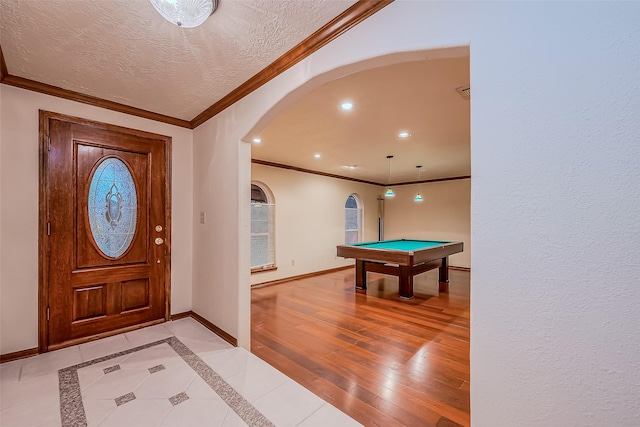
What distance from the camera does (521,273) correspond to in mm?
1030

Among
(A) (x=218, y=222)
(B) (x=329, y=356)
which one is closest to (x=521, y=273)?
(B) (x=329, y=356)

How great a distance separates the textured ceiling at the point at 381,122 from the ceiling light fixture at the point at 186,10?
3.87 ft

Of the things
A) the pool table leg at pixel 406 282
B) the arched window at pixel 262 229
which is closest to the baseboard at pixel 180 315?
the arched window at pixel 262 229

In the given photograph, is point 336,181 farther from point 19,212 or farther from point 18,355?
point 18,355

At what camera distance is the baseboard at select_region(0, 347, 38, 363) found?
236 centimetres

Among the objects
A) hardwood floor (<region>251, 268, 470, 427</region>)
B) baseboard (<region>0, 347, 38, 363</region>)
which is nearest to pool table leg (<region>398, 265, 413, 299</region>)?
hardwood floor (<region>251, 268, 470, 427</region>)

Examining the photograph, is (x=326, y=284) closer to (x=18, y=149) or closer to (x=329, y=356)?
(x=329, y=356)

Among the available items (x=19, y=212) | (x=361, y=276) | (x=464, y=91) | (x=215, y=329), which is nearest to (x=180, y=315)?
(x=215, y=329)

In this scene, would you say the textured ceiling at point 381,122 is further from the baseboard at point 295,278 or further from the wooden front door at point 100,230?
the baseboard at point 295,278

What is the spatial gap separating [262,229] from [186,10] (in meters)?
4.50

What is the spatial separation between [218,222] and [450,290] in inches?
172

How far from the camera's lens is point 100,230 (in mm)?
2861

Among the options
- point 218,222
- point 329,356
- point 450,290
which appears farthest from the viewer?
point 450,290

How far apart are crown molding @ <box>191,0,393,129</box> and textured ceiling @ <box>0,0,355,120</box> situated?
0.04m
